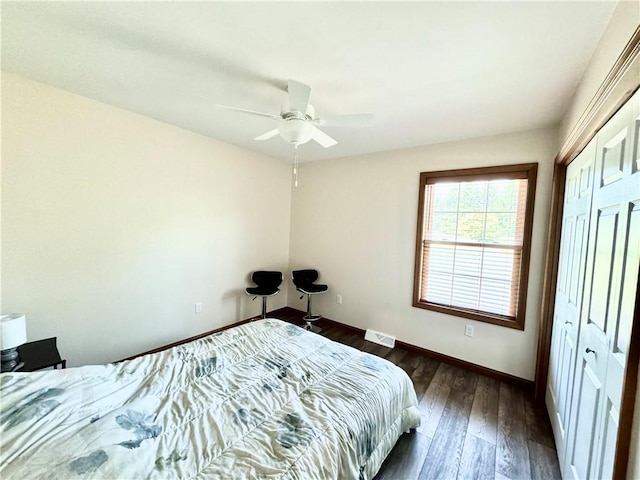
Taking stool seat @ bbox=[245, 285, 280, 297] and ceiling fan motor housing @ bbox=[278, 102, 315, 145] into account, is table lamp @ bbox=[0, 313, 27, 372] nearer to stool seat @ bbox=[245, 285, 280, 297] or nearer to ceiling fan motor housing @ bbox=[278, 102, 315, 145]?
stool seat @ bbox=[245, 285, 280, 297]

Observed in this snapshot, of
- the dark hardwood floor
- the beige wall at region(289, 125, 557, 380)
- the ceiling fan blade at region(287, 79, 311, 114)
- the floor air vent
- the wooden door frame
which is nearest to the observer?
the wooden door frame

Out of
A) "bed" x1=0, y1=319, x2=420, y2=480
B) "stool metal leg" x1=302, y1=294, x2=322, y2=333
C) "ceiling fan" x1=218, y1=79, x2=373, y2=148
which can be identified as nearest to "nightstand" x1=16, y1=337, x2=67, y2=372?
"bed" x1=0, y1=319, x2=420, y2=480

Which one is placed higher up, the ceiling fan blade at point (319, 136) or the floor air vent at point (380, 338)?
the ceiling fan blade at point (319, 136)

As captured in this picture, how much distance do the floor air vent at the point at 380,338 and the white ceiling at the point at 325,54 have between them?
258 centimetres

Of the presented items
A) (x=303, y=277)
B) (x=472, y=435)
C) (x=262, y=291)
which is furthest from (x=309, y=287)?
(x=472, y=435)

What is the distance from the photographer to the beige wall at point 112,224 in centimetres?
200

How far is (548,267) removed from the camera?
87.5 inches

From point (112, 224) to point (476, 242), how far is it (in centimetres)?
376

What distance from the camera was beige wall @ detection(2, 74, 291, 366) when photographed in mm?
2004

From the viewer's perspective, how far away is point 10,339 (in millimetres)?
1702

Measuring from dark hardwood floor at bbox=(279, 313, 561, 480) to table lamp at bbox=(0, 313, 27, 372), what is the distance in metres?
2.57

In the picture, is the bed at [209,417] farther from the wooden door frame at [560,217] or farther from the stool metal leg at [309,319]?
the stool metal leg at [309,319]

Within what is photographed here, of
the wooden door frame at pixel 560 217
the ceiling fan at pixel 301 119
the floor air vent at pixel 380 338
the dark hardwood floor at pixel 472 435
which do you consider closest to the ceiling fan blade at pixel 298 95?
the ceiling fan at pixel 301 119

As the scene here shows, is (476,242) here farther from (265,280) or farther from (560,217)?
(265,280)
